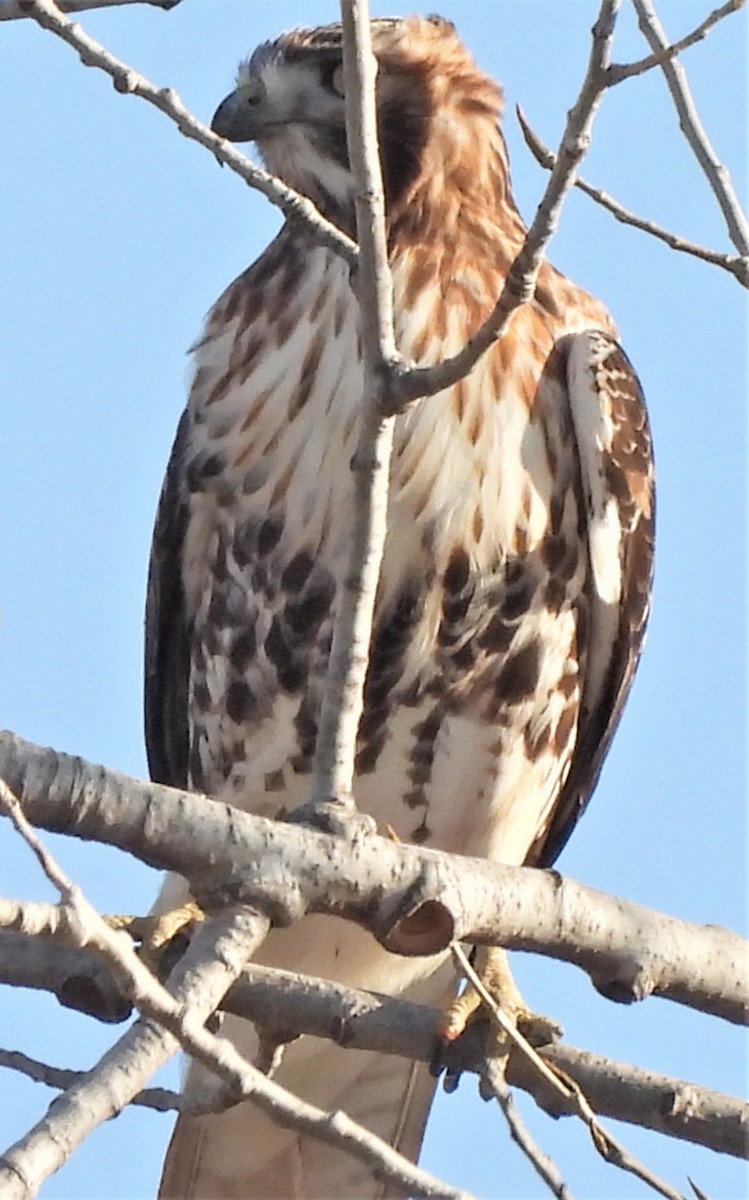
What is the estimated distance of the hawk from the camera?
364 centimetres

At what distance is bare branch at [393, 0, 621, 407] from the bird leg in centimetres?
90

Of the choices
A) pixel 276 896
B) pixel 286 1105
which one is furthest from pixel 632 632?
pixel 286 1105

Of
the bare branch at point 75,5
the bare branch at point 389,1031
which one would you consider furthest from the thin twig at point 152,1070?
the bare branch at point 75,5

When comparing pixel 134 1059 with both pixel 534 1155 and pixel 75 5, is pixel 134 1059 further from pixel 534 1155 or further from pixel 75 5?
pixel 75 5

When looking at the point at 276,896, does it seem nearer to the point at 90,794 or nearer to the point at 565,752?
the point at 90,794

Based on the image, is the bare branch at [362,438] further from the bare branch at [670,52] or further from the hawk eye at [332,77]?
the hawk eye at [332,77]

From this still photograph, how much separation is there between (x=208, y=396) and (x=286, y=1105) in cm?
206

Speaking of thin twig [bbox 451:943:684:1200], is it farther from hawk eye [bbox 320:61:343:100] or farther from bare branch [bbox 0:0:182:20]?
hawk eye [bbox 320:61:343:100]

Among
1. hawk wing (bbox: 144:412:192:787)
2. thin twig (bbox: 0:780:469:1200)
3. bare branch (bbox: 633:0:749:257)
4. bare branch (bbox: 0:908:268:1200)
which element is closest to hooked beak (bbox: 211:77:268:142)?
hawk wing (bbox: 144:412:192:787)

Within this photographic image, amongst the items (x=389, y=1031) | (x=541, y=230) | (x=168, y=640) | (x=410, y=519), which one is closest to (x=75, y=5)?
(x=541, y=230)

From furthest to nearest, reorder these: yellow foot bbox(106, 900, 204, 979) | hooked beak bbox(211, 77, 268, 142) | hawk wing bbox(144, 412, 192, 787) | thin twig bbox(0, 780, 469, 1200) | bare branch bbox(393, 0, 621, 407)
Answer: hawk wing bbox(144, 412, 192, 787) < hooked beak bbox(211, 77, 268, 142) < yellow foot bbox(106, 900, 204, 979) < bare branch bbox(393, 0, 621, 407) < thin twig bbox(0, 780, 469, 1200)

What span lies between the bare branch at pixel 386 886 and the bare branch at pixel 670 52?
0.97 m

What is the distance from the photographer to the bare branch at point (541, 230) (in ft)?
7.08

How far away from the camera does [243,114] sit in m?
3.78
